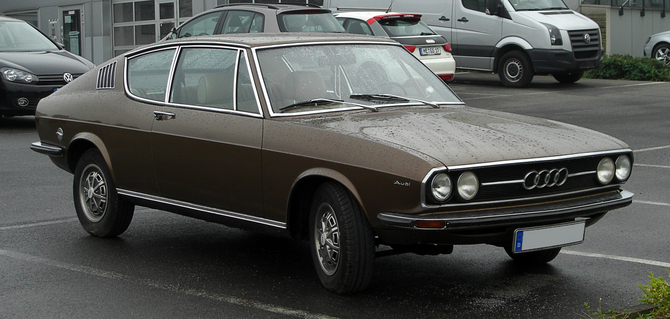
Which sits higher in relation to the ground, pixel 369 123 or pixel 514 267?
pixel 369 123

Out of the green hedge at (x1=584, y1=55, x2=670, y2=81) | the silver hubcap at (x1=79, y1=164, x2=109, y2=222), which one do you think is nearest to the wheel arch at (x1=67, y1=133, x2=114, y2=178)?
the silver hubcap at (x1=79, y1=164, x2=109, y2=222)

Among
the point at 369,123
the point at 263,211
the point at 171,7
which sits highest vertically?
the point at 171,7

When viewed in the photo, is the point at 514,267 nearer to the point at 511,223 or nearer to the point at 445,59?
the point at 511,223

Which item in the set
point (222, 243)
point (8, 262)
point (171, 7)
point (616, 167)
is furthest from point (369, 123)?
point (171, 7)

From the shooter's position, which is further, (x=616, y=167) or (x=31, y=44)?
(x=31, y=44)

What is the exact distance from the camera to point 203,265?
6.08m

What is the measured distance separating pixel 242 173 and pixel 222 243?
1307mm

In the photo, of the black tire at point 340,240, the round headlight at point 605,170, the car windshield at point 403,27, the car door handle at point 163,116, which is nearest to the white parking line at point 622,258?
the round headlight at point 605,170

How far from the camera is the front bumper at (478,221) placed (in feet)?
15.3

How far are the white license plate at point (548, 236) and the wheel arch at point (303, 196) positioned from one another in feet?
3.35

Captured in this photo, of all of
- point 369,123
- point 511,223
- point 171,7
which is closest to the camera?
point 511,223

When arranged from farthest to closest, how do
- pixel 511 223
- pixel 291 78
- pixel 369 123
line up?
pixel 291 78
pixel 369 123
pixel 511 223

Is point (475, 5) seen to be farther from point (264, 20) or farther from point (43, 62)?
point (43, 62)

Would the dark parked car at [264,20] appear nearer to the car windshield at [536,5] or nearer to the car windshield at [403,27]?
the car windshield at [403,27]
